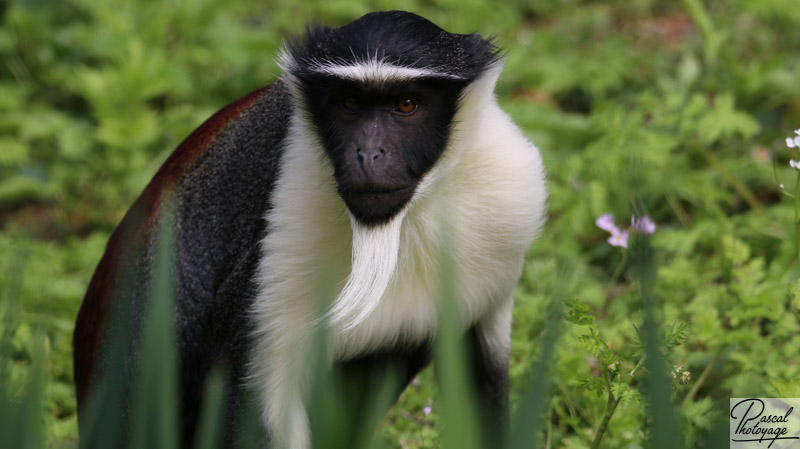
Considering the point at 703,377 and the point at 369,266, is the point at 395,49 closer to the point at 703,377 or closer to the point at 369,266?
the point at 369,266

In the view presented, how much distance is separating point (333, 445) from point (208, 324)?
5.81 feet

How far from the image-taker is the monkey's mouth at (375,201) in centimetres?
297

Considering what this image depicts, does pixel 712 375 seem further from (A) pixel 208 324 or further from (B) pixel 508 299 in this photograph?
(A) pixel 208 324

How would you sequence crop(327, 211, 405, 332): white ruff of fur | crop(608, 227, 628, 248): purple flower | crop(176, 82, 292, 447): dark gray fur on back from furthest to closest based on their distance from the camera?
crop(608, 227, 628, 248): purple flower, crop(176, 82, 292, 447): dark gray fur on back, crop(327, 211, 405, 332): white ruff of fur

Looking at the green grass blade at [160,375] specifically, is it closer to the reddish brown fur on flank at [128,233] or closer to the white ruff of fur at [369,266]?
the white ruff of fur at [369,266]

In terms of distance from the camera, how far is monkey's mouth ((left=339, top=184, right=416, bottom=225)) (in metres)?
2.97

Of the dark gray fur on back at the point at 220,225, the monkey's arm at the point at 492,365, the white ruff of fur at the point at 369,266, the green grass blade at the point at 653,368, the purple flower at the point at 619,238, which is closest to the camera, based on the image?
the green grass blade at the point at 653,368

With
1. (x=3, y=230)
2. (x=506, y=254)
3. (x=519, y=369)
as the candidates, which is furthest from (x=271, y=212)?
(x=3, y=230)

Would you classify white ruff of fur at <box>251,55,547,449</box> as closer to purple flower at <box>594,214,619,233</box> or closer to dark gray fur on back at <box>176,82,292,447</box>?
dark gray fur on back at <box>176,82,292,447</box>

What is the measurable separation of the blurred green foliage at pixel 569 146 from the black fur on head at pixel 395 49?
0.62 m

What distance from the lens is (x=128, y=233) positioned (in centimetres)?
369

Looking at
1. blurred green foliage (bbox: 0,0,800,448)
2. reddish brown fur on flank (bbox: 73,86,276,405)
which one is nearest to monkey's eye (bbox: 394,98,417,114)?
blurred green foliage (bbox: 0,0,800,448)
